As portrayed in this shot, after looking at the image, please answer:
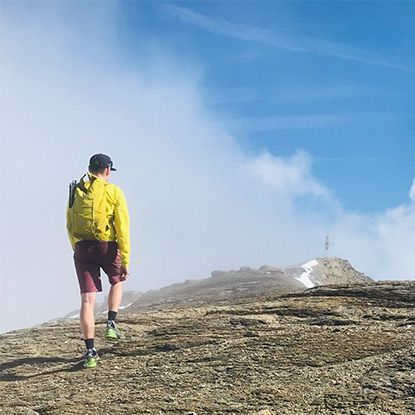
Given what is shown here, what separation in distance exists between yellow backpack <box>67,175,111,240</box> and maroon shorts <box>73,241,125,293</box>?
164 mm

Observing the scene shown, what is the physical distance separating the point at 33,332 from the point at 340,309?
7.36 metres

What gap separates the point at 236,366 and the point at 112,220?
3446 millimetres

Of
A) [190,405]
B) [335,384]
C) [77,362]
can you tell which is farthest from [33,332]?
[335,384]

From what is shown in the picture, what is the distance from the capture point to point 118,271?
33.0 feet

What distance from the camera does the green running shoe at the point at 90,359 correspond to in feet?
30.4

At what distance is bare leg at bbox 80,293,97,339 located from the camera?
9.50 m

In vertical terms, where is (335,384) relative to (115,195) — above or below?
below

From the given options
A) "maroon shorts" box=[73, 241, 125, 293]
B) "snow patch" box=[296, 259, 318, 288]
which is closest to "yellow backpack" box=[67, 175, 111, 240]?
"maroon shorts" box=[73, 241, 125, 293]

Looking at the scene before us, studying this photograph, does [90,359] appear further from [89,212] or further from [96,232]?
[89,212]

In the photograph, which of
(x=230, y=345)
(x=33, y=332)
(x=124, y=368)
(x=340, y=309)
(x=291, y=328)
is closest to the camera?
(x=124, y=368)

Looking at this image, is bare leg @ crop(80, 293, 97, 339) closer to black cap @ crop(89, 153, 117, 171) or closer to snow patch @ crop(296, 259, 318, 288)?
black cap @ crop(89, 153, 117, 171)

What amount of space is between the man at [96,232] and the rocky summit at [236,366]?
127 centimetres

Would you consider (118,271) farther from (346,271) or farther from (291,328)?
(346,271)

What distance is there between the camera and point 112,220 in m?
9.98
